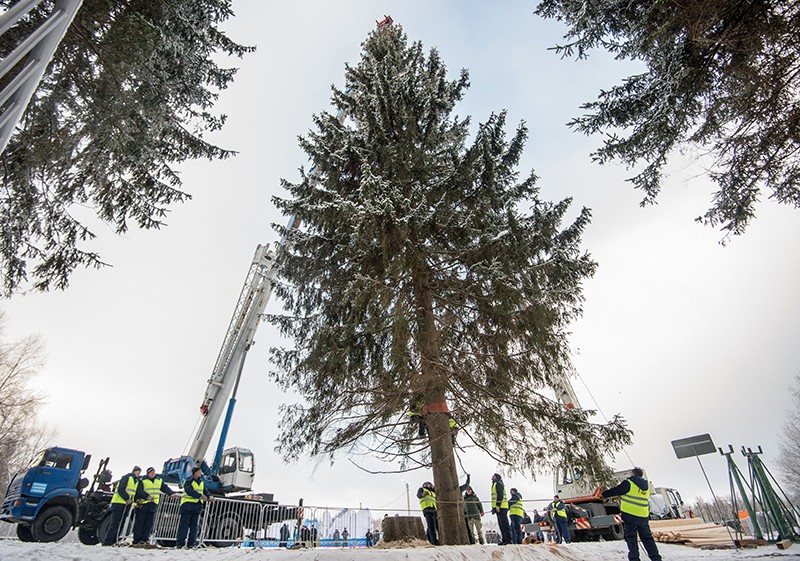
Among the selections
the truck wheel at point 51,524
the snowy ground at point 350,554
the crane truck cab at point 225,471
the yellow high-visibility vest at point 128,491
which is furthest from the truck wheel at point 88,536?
the snowy ground at point 350,554

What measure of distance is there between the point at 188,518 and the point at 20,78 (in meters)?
9.14

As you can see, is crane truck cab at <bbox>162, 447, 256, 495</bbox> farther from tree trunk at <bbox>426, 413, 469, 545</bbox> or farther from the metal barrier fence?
tree trunk at <bbox>426, 413, 469, 545</bbox>

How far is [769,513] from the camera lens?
919 cm

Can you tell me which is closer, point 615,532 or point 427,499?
point 427,499

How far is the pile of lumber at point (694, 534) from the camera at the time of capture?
9555 mm

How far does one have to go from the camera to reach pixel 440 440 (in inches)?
276

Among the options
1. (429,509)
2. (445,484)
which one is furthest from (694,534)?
(445,484)

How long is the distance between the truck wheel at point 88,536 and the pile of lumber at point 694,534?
1673 centimetres

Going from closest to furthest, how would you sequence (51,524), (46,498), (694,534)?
(51,524) < (46,498) < (694,534)

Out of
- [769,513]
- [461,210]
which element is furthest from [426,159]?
[769,513]

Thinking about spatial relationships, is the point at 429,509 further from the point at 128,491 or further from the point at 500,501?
the point at 128,491

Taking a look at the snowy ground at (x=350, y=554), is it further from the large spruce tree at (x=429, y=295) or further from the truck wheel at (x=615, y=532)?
the truck wheel at (x=615, y=532)

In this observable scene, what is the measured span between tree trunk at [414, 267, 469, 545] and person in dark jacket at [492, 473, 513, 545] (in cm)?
284

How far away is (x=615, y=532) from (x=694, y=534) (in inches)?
117
